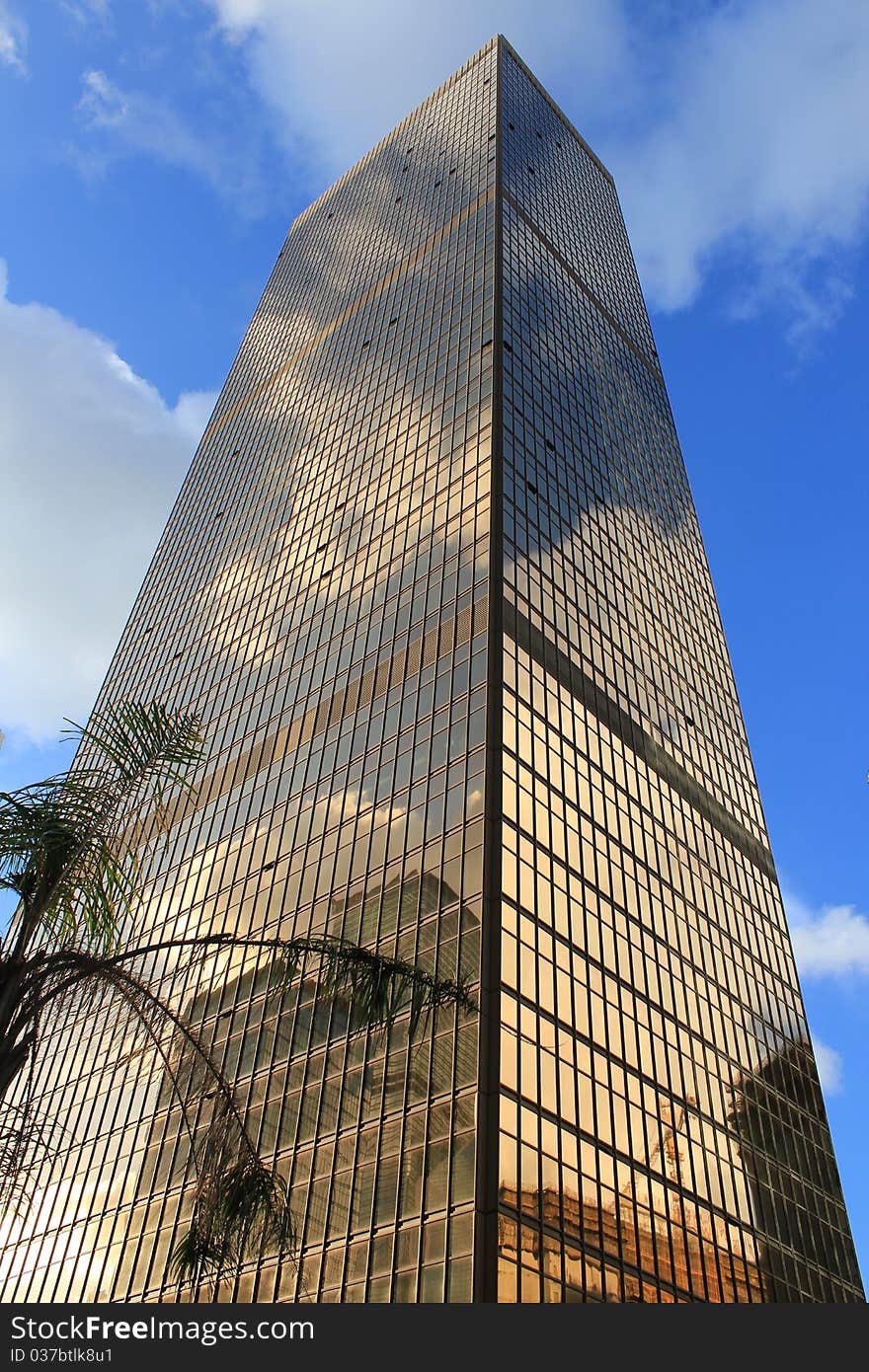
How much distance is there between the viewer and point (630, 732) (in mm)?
55469

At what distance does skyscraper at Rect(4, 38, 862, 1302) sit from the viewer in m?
33.7

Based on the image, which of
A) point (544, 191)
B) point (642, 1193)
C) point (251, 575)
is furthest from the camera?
point (544, 191)

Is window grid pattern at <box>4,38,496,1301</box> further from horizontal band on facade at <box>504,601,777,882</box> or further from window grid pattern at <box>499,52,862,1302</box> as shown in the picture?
horizontal band on facade at <box>504,601,777,882</box>

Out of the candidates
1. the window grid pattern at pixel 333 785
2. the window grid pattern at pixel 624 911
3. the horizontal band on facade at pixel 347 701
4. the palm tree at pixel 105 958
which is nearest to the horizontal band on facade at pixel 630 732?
the window grid pattern at pixel 624 911

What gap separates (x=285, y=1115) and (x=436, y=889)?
30.3 feet

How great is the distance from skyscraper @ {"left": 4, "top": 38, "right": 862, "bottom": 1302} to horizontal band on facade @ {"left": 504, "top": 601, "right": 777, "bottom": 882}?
29cm

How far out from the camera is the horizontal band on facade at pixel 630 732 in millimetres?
48938

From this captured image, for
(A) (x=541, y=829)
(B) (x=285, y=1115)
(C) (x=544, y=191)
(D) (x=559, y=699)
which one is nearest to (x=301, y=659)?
(D) (x=559, y=699)

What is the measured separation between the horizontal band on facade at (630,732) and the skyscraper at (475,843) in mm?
289

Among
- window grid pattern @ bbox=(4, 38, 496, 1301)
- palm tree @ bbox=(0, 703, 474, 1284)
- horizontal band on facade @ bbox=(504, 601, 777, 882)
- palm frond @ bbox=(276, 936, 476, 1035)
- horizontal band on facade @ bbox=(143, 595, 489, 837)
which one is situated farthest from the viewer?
horizontal band on facade @ bbox=(504, 601, 777, 882)

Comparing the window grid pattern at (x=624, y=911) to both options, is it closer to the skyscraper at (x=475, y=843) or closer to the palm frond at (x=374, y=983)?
the skyscraper at (x=475, y=843)

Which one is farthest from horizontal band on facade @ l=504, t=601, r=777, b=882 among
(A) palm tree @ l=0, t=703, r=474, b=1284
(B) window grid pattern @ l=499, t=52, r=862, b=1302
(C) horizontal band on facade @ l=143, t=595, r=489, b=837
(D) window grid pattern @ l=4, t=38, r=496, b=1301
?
(A) palm tree @ l=0, t=703, r=474, b=1284

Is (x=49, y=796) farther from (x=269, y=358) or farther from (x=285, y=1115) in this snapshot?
(x=269, y=358)

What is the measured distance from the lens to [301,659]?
58.8m
